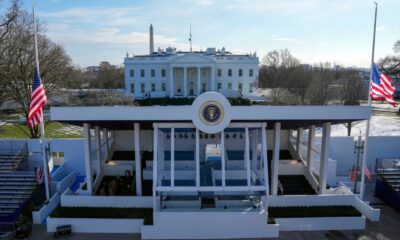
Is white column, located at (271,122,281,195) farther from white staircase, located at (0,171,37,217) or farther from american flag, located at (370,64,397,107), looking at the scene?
white staircase, located at (0,171,37,217)

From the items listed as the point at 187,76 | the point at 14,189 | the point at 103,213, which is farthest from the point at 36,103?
the point at 187,76

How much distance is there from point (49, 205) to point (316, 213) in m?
14.4

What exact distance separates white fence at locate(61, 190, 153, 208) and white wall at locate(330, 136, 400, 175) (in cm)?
1540

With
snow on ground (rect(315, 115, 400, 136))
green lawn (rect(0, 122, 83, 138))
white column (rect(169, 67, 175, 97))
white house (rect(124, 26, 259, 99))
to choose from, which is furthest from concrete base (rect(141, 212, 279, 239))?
white column (rect(169, 67, 175, 97))

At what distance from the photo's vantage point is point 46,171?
50.3 feet

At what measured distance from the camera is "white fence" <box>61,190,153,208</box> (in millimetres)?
14742

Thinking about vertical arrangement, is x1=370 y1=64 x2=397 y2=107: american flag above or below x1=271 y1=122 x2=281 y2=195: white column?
above

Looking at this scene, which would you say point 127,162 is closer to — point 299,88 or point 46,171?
point 46,171

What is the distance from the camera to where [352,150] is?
22.0 metres

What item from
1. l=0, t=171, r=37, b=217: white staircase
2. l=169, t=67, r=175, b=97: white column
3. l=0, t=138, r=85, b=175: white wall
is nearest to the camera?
l=0, t=171, r=37, b=217: white staircase

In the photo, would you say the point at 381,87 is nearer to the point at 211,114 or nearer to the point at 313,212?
the point at 313,212

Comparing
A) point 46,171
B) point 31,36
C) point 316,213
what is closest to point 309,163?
point 316,213

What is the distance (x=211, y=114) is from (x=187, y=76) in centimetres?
4639

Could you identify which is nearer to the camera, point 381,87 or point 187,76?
point 381,87
